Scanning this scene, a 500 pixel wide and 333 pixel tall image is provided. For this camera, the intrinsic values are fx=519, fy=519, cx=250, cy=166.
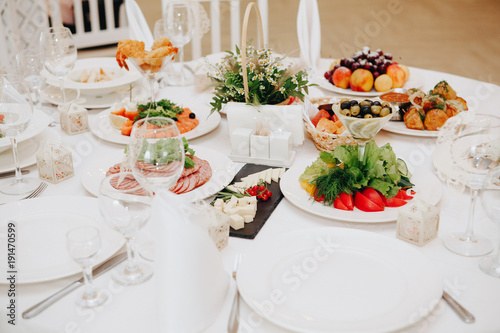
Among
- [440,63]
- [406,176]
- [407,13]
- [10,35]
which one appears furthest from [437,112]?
[407,13]

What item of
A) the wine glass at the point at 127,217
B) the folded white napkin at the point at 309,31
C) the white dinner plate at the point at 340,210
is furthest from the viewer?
the folded white napkin at the point at 309,31

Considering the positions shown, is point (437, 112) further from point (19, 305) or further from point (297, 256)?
point (19, 305)

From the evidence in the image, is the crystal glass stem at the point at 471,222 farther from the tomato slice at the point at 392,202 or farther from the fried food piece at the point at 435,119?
the fried food piece at the point at 435,119

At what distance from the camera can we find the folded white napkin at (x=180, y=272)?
34.6 inches

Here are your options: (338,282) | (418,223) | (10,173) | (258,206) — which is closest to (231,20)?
(10,173)

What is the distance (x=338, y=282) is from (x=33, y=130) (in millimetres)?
1139

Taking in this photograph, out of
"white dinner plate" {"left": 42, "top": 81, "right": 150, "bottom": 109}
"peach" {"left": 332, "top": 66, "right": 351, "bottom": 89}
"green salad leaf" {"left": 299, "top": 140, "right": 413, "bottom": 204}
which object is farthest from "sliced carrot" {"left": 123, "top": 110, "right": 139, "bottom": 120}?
"peach" {"left": 332, "top": 66, "right": 351, "bottom": 89}

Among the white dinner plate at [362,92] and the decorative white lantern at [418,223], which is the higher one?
the white dinner plate at [362,92]

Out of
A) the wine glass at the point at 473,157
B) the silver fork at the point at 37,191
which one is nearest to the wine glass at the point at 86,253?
the silver fork at the point at 37,191

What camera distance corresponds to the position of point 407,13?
7.01 meters

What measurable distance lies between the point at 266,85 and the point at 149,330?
1.02m

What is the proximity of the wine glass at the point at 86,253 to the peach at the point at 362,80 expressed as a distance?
1433 mm

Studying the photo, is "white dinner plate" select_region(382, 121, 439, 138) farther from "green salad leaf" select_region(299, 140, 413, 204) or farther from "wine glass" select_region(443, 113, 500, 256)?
"wine glass" select_region(443, 113, 500, 256)

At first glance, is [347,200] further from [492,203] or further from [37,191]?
[37,191]
